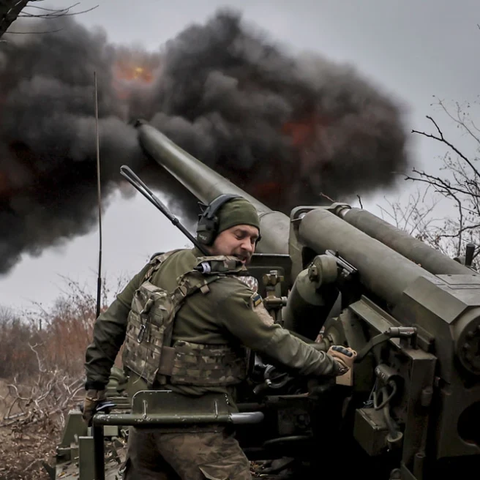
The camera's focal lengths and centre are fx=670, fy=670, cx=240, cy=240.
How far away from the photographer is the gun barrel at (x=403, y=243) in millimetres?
3332

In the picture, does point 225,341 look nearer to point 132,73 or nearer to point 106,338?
point 106,338

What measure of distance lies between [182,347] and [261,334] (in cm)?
30

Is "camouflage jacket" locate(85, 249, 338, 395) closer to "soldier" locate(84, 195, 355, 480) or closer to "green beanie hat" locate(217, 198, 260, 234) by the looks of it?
"soldier" locate(84, 195, 355, 480)

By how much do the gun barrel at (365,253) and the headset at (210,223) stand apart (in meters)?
0.87

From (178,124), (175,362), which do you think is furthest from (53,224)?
(175,362)

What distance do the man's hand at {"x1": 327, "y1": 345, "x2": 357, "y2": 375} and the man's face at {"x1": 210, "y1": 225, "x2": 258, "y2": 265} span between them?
0.54 meters

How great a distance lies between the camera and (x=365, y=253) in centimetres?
333

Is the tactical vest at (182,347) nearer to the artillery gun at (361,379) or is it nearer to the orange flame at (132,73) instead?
the artillery gun at (361,379)

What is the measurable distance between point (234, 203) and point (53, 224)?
231 inches

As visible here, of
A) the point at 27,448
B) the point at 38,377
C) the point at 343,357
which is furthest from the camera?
the point at 38,377

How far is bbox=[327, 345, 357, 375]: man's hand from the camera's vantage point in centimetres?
271

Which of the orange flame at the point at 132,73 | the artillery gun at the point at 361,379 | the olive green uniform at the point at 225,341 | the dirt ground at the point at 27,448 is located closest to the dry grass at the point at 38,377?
the dirt ground at the point at 27,448

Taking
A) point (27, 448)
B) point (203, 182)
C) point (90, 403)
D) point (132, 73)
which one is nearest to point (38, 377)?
point (27, 448)

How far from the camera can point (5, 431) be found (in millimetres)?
6418
